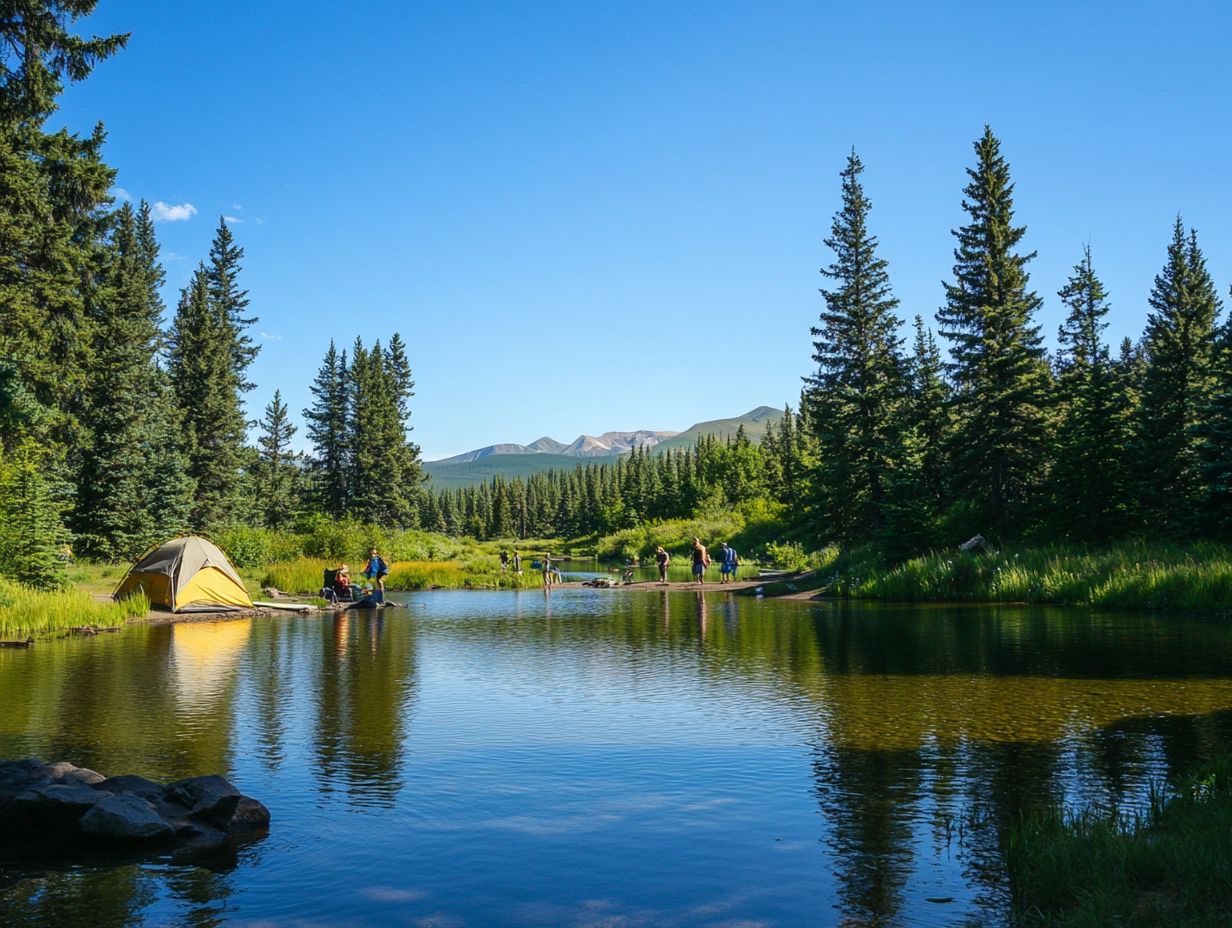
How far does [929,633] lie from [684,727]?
11.1 metres

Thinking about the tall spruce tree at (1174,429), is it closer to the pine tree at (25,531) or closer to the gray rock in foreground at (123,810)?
the gray rock in foreground at (123,810)

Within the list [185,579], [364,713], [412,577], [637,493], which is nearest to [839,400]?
[412,577]

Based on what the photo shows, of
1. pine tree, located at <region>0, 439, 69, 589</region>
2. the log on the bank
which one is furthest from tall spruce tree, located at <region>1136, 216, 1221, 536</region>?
pine tree, located at <region>0, 439, 69, 589</region>

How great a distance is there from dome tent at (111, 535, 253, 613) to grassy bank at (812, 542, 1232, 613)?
21.8 meters

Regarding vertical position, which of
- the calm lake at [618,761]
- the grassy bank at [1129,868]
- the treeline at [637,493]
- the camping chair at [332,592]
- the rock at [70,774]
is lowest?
the calm lake at [618,761]

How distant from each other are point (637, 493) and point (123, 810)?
119m

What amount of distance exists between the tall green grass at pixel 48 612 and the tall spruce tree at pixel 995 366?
31522 millimetres

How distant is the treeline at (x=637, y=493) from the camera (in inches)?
3745

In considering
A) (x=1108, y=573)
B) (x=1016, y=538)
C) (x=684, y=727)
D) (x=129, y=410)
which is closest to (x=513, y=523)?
(x=129, y=410)

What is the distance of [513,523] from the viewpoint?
6334 inches

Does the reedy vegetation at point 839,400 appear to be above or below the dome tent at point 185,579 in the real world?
above

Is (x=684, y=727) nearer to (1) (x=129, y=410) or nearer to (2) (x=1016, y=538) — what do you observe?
(2) (x=1016, y=538)

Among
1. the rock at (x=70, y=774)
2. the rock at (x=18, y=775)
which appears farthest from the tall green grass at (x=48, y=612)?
the rock at (x=70, y=774)

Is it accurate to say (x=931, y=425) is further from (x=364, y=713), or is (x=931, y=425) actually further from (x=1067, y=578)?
(x=364, y=713)
